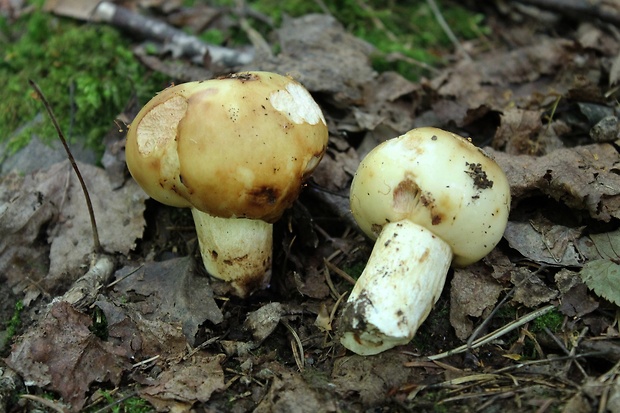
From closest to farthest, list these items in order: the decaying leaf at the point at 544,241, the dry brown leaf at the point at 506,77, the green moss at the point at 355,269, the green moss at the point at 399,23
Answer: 1. the decaying leaf at the point at 544,241
2. the green moss at the point at 355,269
3. the dry brown leaf at the point at 506,77
4. the green moss at the point at 399,23

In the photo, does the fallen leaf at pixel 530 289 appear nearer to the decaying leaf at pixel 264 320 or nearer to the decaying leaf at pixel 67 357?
the decaying leaf at pixel 264 320

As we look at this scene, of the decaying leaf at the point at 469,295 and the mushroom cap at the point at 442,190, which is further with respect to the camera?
the decaying leaf at the point at 469,295

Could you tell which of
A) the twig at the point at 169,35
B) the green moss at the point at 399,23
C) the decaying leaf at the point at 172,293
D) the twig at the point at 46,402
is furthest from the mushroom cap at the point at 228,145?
the green moss at the point at 399,23

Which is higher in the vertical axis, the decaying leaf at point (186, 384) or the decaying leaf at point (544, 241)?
the decaying leaf at point (544, 241)

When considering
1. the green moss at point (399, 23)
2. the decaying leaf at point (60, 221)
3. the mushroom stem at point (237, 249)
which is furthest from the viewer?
the green moss at point (399, 23)

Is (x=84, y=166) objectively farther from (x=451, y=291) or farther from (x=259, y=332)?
(x=451, y=291)

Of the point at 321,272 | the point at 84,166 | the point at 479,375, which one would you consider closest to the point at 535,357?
the point at 479,375

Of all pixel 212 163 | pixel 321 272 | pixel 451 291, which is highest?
pixel 212 163

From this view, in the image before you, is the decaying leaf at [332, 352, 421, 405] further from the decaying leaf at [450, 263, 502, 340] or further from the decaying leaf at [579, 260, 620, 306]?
the decaying leaf at [579, 260, 620, 306]
